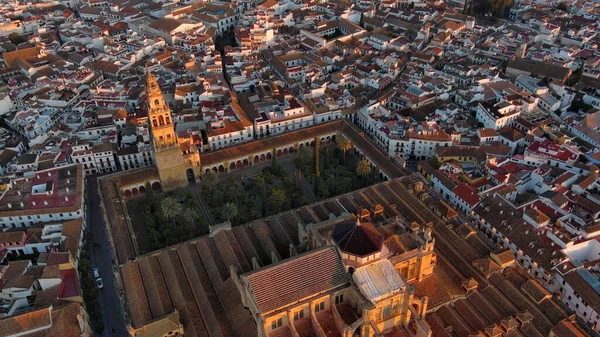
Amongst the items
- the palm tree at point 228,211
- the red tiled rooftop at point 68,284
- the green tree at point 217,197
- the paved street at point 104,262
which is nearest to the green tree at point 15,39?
the paved street at point 104,262

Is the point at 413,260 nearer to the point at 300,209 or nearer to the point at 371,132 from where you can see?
the point at 300,209

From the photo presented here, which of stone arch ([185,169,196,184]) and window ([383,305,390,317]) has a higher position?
window ([383,305,390,317])

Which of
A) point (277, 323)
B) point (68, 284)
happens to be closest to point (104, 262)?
point (68, 284)

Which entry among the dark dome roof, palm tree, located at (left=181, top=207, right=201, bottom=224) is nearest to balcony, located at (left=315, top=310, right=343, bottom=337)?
the dark dome roof

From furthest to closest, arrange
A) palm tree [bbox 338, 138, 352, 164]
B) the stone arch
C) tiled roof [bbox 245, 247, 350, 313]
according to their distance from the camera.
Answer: palm tree [bbox 338, 138, 352, 164]
the stone arch
tiled roof [bbox 245, 247, 350, 313]

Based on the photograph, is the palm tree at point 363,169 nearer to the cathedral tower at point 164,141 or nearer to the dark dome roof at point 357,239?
the cathedral tower at point 164,141

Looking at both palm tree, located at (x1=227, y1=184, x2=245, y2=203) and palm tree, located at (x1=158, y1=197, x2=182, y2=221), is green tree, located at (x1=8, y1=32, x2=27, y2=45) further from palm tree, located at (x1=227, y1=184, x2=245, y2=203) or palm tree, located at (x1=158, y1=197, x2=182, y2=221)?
palm tree, located at (x1=227, y1=184, x2=245, y2=203)
